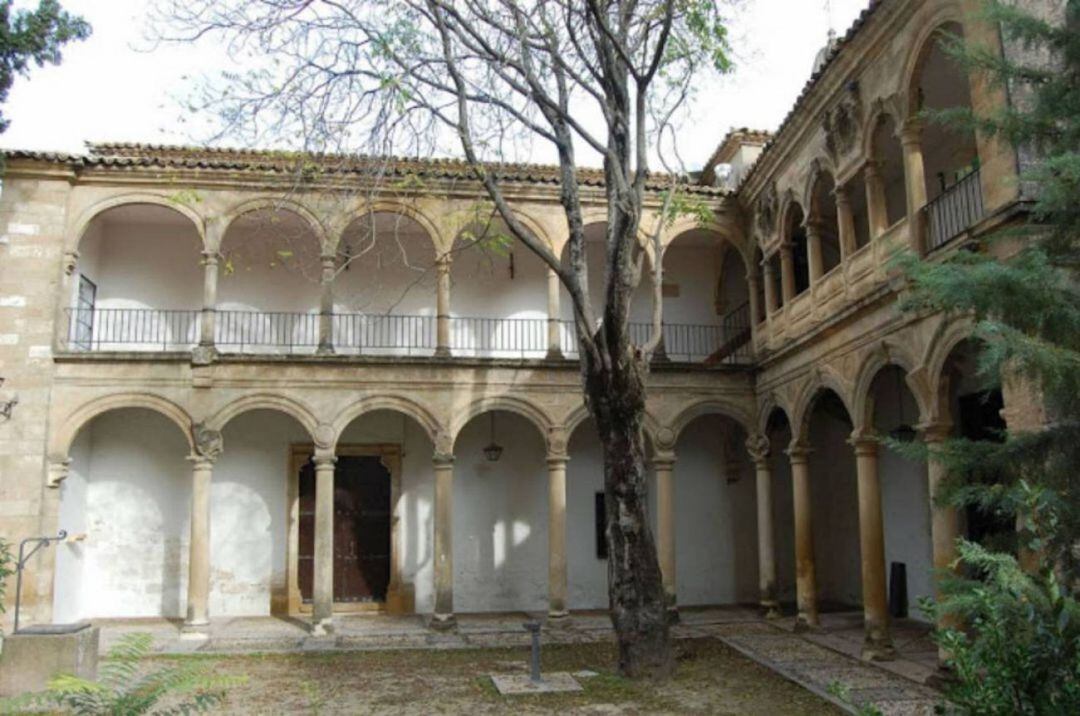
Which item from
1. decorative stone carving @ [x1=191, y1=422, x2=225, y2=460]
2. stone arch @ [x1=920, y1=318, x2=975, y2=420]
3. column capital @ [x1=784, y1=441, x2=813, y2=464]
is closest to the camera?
stone arch @ [x1=920, y1=318, x2=975, y2=420]

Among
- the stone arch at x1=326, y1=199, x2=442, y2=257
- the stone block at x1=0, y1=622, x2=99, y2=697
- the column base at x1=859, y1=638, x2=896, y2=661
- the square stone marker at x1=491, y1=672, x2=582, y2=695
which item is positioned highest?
the stone arch at x1=326, y1=199, x2=442, y2=257

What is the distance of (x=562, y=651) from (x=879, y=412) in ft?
21.0

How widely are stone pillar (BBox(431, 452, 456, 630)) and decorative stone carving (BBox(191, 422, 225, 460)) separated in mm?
3328

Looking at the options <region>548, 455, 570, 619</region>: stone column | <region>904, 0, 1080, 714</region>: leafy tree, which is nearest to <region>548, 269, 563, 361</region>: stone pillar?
<region>548, 455, 570, 619</region>: stone column

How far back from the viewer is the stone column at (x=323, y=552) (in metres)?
14.1

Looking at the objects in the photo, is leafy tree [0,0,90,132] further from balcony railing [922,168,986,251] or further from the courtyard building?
balcony railing [922,168,986,251]

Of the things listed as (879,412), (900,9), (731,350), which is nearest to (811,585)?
(879,412)

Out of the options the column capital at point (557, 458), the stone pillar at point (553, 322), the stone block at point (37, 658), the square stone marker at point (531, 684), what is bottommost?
the square stone marker at point (531, 684)

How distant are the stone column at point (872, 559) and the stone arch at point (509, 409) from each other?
16.5ft

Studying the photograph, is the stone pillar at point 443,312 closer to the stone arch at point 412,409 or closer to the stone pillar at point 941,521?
the stone arch at point 412,409

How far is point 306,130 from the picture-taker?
1047cm

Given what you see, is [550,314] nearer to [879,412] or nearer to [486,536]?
[486,536]

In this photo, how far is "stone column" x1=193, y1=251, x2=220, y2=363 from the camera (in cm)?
1434

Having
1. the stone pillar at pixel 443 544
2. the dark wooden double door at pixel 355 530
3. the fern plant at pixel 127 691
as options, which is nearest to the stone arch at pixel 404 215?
the stone pillar at pixel 443 544
